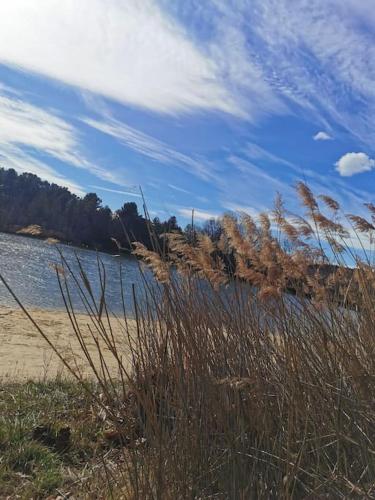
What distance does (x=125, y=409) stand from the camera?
2.18 meters

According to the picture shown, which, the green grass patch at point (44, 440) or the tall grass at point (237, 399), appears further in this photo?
the green grass patch at point (44, 440)

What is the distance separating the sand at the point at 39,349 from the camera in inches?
230

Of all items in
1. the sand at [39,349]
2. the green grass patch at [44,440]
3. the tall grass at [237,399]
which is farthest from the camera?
the sand at [39,349]

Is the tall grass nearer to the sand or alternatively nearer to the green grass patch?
the green grass patch

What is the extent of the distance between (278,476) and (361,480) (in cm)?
31

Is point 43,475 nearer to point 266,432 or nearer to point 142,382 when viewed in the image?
point 142,382

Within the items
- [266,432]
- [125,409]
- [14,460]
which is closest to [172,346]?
[125,409]

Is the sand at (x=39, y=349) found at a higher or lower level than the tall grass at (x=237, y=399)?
lower

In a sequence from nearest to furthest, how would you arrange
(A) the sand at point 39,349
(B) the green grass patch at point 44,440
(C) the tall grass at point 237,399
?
(C) the tall grass at point 237,399 < (B) the green grass patch at point 44,440 < (A) the sand at point 39,349

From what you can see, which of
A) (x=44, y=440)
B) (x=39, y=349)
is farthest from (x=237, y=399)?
(x=39, y=349)

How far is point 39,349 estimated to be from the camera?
8.26 metres

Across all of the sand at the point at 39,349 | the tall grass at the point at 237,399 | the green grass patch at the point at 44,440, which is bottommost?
the sand at the point at 39,349

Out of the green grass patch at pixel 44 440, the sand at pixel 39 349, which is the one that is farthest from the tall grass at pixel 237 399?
the sand at pixel 39 349

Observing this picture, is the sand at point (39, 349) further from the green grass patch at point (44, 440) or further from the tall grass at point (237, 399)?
the tall grass at point (237, 399)
